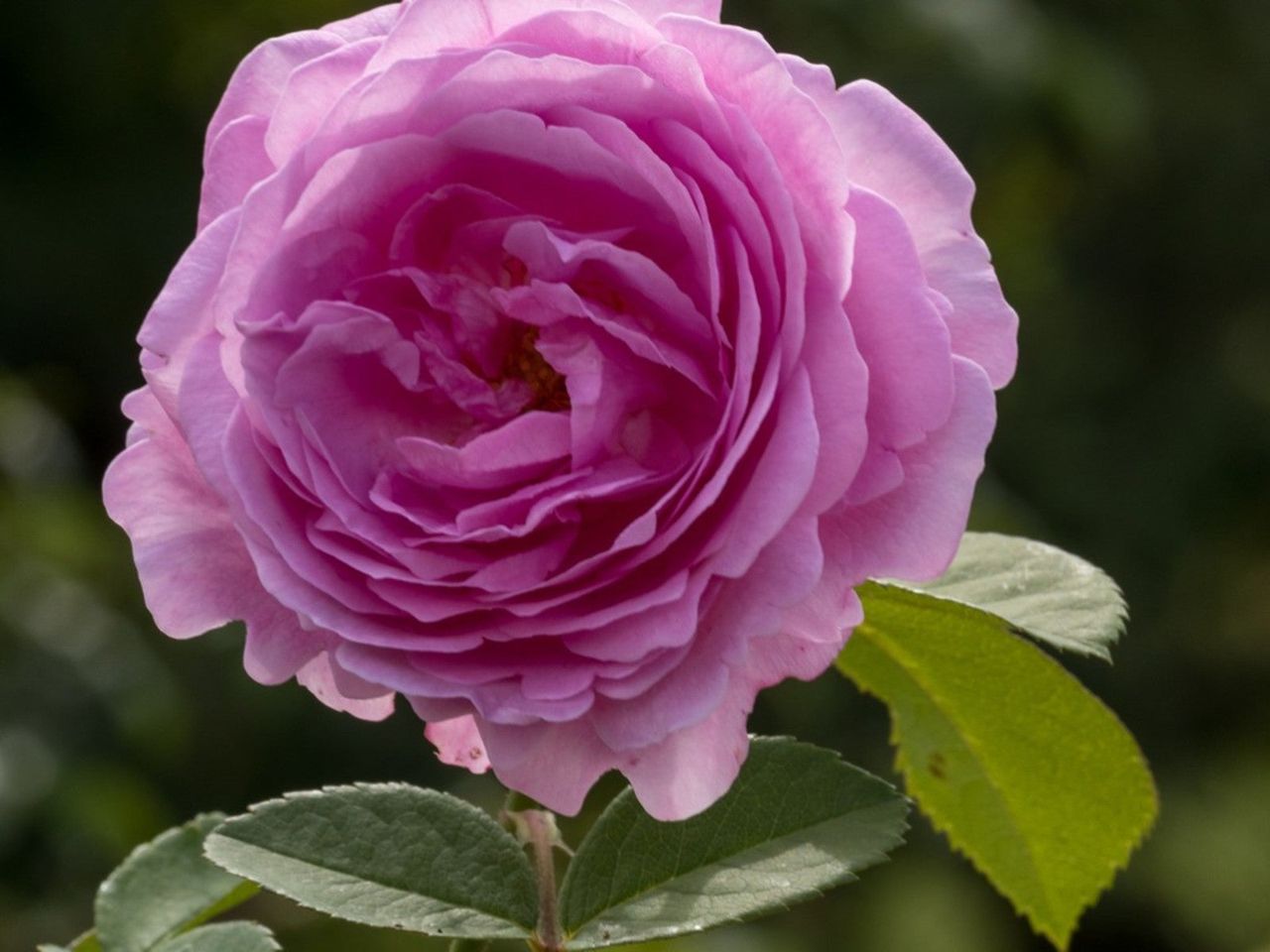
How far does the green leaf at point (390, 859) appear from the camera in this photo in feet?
2.55

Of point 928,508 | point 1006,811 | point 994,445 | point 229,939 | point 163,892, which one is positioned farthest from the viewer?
point 994,445

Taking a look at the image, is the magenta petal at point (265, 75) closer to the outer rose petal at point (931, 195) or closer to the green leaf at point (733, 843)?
the outer rose petal at point (931, 195)

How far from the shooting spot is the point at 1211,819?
5.13m

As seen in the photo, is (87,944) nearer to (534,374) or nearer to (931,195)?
(534,374)

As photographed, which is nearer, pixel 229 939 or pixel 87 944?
pixel 229 939

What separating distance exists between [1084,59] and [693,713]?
2.69 meters

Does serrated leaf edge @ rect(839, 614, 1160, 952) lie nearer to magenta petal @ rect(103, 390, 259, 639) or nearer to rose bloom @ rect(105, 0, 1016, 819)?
rose bloom @ rect(105, 0, 1016, 819)

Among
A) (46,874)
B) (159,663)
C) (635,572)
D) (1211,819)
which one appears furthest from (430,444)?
(1211,819)

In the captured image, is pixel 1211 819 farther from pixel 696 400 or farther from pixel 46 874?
pixel 696 400

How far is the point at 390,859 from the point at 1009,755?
1.43 feet

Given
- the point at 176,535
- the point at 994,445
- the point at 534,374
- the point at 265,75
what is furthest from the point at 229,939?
the point at 994,445

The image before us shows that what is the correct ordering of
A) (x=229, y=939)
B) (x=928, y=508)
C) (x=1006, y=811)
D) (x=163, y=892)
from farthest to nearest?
1. (x=1006, y=811)
2. (x=163, y=892)
3. (x=229, y=939)
4. (x=928, y=508)

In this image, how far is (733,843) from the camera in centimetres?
83

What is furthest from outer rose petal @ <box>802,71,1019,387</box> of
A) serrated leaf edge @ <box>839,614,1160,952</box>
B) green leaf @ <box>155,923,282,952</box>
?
green leaf @ <box>155,923,282,952</box>
